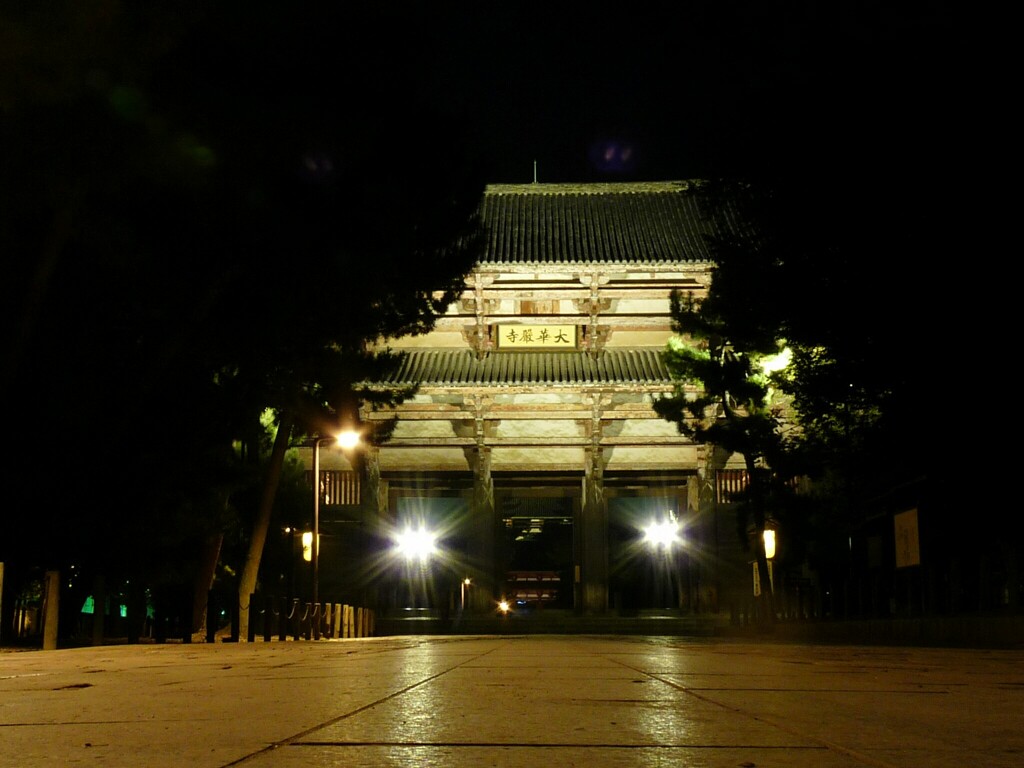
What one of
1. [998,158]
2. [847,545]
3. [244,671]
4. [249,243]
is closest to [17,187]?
[249,243]

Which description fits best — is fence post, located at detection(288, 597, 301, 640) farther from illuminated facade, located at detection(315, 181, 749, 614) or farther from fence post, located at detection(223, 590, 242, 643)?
illuminated facade, located at detection(315, 181, 749, 614)

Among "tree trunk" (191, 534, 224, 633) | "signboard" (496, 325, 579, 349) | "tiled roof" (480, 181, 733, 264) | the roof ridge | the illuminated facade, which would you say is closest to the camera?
"tree trunk" (191, 534, 224, 633)

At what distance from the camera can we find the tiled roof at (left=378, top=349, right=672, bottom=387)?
2608cm

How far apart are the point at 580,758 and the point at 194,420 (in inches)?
403

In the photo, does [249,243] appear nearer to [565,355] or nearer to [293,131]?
[293,131]

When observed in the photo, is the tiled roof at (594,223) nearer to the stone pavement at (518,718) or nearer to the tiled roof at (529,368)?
the tiled roof at (529,368)

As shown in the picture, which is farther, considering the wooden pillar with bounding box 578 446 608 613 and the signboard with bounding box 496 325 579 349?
the signboard with bounding box 496 325 579 349

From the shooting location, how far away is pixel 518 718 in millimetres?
3527

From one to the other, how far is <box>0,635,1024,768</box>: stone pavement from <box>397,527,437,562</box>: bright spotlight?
22353mm

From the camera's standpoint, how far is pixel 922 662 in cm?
778

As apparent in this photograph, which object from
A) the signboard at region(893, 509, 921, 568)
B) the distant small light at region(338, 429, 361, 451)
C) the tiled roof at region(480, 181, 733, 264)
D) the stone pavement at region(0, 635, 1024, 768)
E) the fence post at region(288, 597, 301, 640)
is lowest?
the fence post at region(288, 597, 301, 640)

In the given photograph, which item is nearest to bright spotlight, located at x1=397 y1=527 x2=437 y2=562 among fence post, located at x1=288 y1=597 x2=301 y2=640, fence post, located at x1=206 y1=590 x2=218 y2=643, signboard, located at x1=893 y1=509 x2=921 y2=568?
fence post, located at x1=288 y1=597 x2=301 y2=640

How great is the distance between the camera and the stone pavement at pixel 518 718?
2.66 metres

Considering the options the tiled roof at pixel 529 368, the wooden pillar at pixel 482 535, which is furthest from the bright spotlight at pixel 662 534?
the wooden pillar at pixel 482 535
